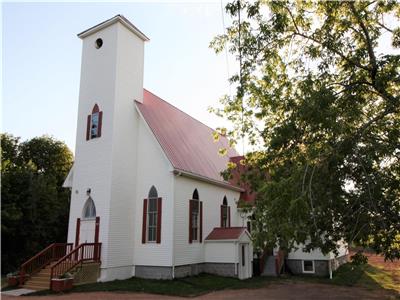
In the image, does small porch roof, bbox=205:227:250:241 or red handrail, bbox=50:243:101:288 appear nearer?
red handrail, bbox=50:243:101:288

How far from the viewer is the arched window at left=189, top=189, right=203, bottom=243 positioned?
64.0 feet

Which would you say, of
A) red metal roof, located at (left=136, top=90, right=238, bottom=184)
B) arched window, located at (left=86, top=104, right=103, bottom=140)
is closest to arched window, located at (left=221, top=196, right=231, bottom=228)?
red metal roof, located at (left=136, top=90, right=238, bottom=184)

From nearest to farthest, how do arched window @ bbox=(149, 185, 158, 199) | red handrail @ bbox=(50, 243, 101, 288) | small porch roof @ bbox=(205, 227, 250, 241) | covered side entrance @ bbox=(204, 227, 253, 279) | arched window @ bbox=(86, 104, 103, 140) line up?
red handrail @ bbox=(50, 243, 101, 288), arched window @ bbox=(149, 185, 158, 199), arched window @ bbox=(86, 104, 103, 140), covered side entrance @ bbox=(204, 227, 253, 279), small porch roof @ bbox=(205, 227, 250, 241)

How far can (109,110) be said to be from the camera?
18812mm

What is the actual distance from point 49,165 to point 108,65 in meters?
19.9

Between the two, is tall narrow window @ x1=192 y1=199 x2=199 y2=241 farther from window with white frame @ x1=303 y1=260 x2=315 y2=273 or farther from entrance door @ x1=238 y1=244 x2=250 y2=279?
window with white frame @ x1=303 y1=260 x2=315 y2=273

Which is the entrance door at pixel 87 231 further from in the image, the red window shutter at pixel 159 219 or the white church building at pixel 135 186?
the red window shutter at pixel 159 219

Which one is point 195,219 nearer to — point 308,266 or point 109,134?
point 109,134

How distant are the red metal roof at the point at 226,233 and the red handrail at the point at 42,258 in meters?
7.55

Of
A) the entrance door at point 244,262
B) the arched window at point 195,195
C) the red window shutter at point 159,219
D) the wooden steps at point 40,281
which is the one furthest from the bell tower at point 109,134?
the entrance door at point 244,262

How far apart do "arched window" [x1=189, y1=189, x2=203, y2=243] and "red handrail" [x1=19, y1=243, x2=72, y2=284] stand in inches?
243

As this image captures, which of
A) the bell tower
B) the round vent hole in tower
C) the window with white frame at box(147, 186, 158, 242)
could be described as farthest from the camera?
the round vent hole in tower

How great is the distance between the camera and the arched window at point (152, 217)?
59.2ft

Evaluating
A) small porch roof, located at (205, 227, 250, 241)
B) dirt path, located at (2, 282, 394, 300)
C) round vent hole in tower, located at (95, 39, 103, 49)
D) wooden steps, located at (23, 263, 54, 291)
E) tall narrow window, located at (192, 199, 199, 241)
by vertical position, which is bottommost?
dirt path, located at (2, 282, 394, 300)
